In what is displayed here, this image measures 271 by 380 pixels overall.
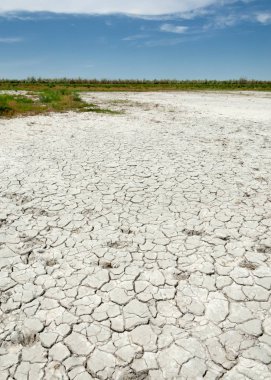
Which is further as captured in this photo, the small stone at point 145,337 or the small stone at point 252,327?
the small stone at point 252,327

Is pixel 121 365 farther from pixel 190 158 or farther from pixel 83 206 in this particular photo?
pixel 190 158

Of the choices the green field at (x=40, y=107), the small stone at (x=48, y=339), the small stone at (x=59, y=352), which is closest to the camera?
the small stone at (x=59, y=352)

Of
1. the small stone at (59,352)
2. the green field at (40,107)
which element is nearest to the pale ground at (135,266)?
the small stone at (59,352)

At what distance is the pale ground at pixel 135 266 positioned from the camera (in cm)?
267

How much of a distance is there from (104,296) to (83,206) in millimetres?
2152

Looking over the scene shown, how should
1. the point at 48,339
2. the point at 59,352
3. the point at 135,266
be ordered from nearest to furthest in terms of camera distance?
1. the point at 59,352
2. the point at 48,339
3. the point at 135,266

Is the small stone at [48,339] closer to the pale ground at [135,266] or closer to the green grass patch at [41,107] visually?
the pale ground at [135,266]

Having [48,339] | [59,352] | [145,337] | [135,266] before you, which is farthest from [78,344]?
[135,266]

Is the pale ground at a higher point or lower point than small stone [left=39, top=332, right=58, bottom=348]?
higher

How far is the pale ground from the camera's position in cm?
267

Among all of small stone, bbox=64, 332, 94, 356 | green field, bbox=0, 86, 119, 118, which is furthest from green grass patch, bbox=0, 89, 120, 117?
small stone, bbox=64, 332, 94, 356

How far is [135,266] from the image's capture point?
149 inches

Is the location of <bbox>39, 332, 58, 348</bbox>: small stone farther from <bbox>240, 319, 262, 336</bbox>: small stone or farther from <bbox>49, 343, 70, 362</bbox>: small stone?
<bbox>240, 319, 262, 336</bbox>: small stone

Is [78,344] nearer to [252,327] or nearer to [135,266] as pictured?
[135,266]
